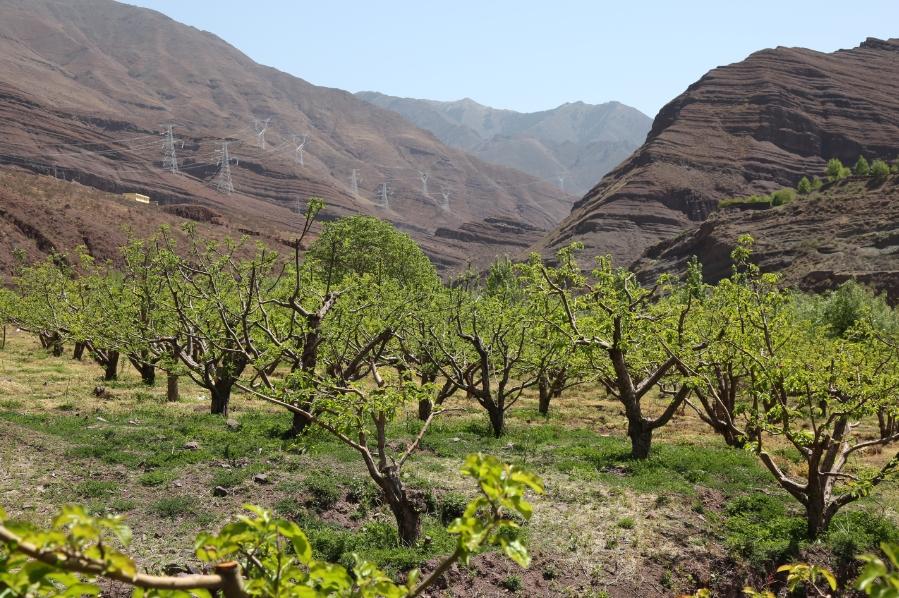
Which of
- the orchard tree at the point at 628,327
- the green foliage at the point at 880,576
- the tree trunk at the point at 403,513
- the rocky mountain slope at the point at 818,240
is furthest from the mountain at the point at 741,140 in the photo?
the green foliage at the point at 880,576

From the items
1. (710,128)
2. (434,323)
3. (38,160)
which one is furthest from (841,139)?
(38,160)

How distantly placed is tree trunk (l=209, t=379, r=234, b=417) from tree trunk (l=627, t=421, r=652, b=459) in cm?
1488

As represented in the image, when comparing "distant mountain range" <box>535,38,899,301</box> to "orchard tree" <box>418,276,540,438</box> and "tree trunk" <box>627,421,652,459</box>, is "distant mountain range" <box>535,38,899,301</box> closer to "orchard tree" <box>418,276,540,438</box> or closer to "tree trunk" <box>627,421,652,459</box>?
"orchard tree" <box>418,276,540,438</box>

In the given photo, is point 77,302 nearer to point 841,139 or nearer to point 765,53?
point 841,139

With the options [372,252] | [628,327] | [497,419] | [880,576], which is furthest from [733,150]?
[880,576]

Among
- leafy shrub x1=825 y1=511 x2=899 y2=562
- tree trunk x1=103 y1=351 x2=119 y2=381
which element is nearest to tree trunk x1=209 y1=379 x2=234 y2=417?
tree trunk x1=103 y1=351 x2=119 y2=381

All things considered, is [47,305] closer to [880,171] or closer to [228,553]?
[228,553]

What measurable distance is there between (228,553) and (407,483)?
12.6 m

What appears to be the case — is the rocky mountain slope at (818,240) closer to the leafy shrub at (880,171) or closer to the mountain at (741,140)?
the leafy shrub at (880,171)

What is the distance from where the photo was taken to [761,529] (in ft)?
44.2

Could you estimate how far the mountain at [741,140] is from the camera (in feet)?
488

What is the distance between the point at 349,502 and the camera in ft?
46.8

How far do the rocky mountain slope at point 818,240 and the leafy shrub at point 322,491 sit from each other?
77.0m

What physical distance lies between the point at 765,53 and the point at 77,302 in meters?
222
